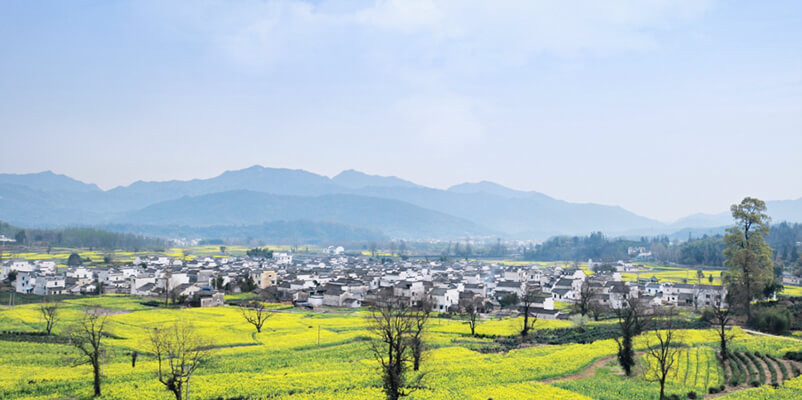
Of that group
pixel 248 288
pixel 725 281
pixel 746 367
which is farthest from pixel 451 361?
pixel 248 288

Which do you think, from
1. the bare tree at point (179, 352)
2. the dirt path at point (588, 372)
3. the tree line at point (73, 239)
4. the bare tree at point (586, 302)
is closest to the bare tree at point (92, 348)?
the bare tree at point (179, 352)

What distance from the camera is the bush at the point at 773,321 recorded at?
4381 cm

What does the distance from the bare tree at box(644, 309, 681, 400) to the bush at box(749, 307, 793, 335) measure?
6.47 meters

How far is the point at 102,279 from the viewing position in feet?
266

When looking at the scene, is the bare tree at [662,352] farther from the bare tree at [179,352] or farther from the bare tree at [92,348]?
the bare tree at [92,348]

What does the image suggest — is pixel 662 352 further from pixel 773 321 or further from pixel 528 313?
pixel 528 313

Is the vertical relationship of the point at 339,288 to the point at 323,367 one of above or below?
above

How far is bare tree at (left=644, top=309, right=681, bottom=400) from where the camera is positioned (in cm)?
2464

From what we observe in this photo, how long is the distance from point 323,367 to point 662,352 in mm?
18276

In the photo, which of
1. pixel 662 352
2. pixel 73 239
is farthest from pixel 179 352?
pixel 73 239

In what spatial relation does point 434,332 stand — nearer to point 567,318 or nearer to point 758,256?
point 567,318

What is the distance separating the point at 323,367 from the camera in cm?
3159

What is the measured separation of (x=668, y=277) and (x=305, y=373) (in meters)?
85.1

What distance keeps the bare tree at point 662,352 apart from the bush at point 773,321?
6466 mm
